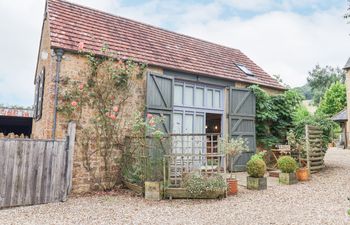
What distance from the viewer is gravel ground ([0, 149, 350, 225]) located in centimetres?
495

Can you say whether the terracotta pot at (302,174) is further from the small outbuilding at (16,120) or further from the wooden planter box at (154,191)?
the small outbuilding at (16,120)

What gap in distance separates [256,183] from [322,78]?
43.6 metres

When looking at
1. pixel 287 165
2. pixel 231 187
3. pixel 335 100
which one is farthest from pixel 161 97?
pixel 335 100

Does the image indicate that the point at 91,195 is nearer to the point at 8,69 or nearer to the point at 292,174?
the point at 292,174

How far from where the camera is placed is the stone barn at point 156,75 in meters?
7.37

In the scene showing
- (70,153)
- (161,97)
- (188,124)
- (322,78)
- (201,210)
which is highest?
(322,78)

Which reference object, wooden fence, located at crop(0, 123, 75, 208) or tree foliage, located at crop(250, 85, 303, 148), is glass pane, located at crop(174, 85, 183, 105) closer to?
tree foliage, located at crop(250, 85, 303, 148)

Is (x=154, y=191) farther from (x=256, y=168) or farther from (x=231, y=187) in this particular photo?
(x=256, y=168)

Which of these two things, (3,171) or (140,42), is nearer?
(3,171)

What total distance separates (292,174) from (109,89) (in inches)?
256

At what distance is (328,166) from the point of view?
11523 millimetres

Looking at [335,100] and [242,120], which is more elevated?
[335,100]

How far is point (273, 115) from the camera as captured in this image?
1130cm

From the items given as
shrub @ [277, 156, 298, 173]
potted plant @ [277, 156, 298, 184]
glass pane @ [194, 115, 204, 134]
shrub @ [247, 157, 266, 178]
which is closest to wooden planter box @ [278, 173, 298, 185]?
potted plant @ [277, 156, 298, 184]
